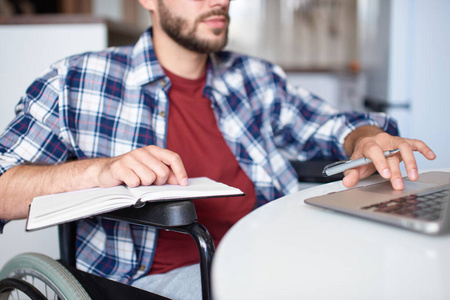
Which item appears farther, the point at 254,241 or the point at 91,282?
the point at 91,282

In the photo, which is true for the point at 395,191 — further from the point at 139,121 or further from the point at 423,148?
the point at 139,121

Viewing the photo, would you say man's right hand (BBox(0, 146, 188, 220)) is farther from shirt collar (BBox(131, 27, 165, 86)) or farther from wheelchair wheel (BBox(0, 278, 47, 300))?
shirt collar (BBox(131, 27, 165, 86))

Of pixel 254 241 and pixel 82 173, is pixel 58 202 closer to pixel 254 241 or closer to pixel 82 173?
pixel 82 173

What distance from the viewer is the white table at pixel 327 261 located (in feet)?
1.08

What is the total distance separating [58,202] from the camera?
24.5 inches

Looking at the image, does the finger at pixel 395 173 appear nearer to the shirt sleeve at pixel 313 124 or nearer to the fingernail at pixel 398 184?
the fingernail at pixel 398 184

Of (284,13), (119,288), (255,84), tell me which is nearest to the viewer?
(119,288)

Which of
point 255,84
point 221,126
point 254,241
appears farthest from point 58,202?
point 255,84

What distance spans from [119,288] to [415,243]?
46 cm

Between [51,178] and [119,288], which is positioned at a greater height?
[51,178]

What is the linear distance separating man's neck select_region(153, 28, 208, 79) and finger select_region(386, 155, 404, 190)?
0.64 metres

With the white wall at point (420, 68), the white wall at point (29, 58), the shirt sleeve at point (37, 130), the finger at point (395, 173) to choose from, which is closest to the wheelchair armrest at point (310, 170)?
the finger at point (395, 173)

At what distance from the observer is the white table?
1.08 ft

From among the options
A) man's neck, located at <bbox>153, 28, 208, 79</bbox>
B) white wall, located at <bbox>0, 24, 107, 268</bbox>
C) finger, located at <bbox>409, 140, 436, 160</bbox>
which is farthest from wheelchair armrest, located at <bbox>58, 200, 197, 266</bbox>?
white wall, located at <bbox>0, 24, 107, 268</bbox>
